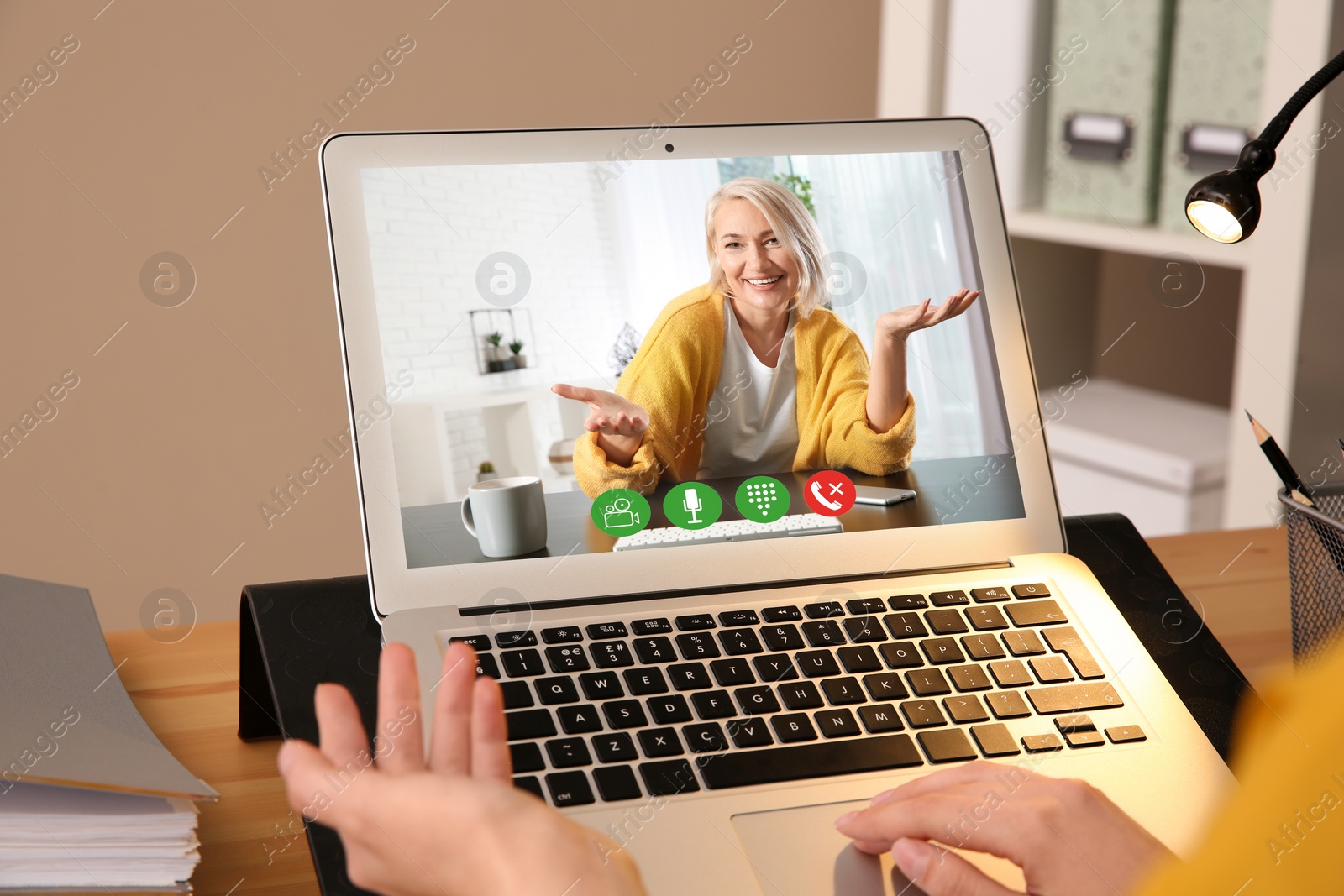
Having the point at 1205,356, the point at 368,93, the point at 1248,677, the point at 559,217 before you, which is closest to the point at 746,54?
the point at 368,93

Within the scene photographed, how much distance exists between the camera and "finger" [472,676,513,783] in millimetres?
398

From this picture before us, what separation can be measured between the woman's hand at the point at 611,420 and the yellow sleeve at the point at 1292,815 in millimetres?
472

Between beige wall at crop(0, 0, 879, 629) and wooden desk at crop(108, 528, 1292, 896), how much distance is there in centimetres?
128

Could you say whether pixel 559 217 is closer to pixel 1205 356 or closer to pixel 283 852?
pixel 283 852

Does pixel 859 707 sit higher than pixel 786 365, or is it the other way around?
pixel 786 365

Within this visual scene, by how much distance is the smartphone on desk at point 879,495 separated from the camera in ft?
2.43

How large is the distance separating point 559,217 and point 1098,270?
1583 millimetres

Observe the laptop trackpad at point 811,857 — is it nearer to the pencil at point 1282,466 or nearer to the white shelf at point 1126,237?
the pencil at point 1282,466

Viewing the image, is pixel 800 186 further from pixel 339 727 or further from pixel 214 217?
pixel 214 217

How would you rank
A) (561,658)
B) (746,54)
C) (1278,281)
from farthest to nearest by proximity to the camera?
(746,54), (1278,281), (561,658)

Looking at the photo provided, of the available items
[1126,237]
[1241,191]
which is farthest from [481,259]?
[1126,237]

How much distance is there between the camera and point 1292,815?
0.30 metres

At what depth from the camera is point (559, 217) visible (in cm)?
74

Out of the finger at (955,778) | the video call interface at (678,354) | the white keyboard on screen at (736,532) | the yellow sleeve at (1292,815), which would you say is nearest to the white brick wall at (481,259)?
the video call interface at (678,354)
